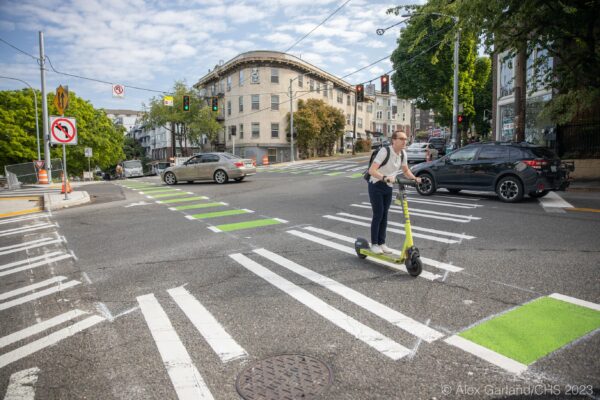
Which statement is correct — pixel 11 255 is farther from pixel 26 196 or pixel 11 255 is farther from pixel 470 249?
pixel 26 196

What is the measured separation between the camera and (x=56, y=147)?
156ft

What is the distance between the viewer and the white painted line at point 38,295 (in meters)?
4.55

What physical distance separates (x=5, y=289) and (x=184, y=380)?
371cm

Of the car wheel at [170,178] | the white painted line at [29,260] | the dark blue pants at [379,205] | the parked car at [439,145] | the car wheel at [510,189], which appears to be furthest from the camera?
the parked car at [439,145]

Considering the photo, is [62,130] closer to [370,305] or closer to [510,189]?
[370,305]

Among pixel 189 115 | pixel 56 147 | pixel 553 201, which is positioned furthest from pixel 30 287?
pixel 56 147

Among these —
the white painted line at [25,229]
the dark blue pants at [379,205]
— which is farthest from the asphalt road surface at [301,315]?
the white painted line at [25,229]

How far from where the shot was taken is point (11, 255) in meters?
6.88

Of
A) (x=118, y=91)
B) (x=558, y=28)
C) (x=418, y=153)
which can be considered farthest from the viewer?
(x=118, y=91)

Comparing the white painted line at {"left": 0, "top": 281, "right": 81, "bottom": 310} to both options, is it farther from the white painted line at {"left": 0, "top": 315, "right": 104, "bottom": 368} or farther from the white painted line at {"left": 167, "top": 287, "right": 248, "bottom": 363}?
the white painted line at {"left": 167, "top": 287, "right": 248, "bottom": 363}

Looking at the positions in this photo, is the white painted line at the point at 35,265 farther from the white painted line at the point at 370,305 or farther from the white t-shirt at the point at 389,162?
the white t-shirt at the point at 389,162

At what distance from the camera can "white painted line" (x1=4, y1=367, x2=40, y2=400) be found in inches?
108

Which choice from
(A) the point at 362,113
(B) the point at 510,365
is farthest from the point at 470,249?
(A) the point at 362,113

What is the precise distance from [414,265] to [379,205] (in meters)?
1.03
